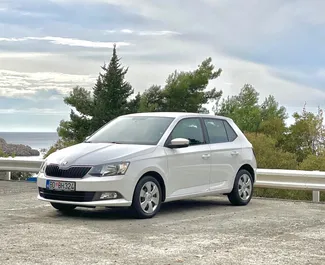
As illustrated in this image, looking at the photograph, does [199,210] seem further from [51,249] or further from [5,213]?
[51,249]

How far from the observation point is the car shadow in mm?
9758

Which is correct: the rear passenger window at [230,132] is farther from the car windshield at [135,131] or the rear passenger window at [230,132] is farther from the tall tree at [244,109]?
the tall tree at [244,109]

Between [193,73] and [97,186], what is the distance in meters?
70.6

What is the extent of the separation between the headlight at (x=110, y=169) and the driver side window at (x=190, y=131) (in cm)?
138

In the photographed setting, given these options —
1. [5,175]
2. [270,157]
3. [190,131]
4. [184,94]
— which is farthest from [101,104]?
[190,131]

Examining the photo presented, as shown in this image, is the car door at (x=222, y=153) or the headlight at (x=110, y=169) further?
the car door at (x=222, y=153)

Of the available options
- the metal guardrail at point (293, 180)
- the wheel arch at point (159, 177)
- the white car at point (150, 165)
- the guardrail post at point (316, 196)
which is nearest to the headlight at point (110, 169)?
the white car at point (150, 165)

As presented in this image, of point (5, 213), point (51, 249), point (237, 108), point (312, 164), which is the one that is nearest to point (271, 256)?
point (51, 249)

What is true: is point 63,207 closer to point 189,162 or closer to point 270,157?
point 189,162

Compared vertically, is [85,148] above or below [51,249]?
above

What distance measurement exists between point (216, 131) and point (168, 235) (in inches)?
153

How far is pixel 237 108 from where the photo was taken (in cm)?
9794

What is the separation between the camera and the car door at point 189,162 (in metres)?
10.1

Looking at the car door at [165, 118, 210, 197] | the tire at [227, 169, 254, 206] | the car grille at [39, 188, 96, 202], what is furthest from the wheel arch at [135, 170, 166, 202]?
the tire at [227, 169, 254, 206]
